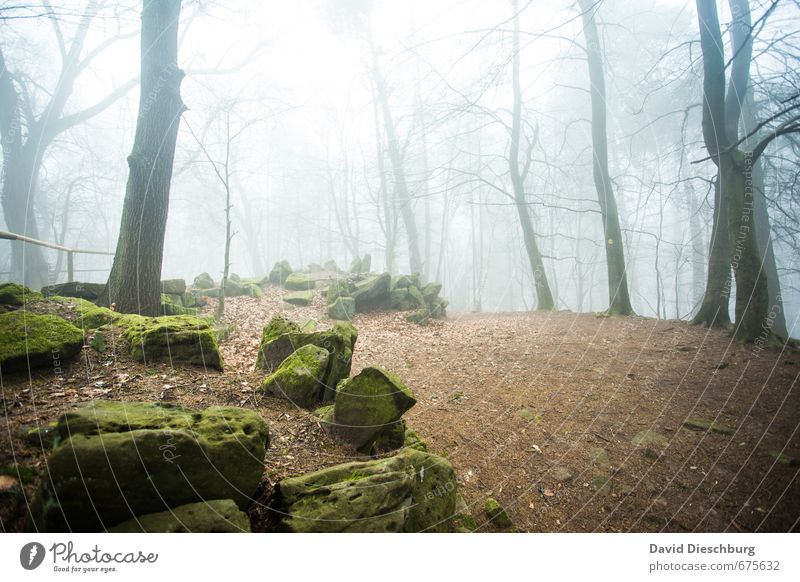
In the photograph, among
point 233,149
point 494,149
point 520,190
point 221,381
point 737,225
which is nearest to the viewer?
point 221,381

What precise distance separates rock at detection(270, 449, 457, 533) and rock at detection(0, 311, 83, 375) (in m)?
2.61

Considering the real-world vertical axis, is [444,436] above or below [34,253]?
below

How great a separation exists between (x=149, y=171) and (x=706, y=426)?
8.93m

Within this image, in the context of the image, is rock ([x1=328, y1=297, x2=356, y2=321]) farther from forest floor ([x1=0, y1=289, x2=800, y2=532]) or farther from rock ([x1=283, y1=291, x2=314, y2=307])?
forest floor ([x1=0, y1=289, x2=800, y2=532])

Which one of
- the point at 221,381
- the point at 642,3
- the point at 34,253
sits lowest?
the point at 221,381

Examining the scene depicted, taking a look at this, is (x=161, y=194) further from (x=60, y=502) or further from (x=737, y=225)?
(x=737, y=225)

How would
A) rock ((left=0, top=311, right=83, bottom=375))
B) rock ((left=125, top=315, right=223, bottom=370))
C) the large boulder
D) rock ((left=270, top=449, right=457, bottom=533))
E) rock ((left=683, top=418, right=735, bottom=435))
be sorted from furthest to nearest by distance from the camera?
1. the large boulder
2. rock ((left=125, top=315, right=223, bottom=370))
3. rock ((left=683, top=418, right=735, bottom=435))
4. rock ((left=0, top=311, right=83, bottom=375))
5. rock ((left=270, top=449, right=457, bottom=533))

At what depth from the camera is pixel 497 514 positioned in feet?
7.78

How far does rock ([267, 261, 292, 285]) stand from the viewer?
13812 millimetres

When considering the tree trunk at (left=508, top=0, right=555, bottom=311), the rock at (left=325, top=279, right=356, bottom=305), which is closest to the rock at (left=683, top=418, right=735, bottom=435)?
the tree trunk at (left=508, top=0, right=555, bottom=311)

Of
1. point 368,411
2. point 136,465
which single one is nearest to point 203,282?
point 368,411

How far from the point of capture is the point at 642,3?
1005 centimetres
